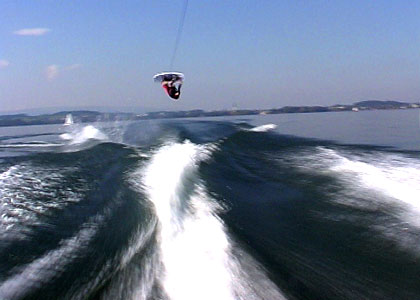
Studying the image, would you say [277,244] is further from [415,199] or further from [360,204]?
[415,199]

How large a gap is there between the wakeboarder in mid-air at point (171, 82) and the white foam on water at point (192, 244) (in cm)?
700

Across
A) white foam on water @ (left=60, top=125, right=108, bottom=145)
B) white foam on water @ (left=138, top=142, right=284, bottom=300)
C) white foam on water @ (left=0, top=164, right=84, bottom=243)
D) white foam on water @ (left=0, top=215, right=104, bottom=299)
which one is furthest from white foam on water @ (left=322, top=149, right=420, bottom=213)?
white foam on water @ (left=60, top=125, right=108, bottom=145)

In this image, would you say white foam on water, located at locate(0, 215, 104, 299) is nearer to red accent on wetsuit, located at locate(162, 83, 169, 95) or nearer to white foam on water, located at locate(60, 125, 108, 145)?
red accent on wetsuit, located at locate(162, 83, 169, 95)

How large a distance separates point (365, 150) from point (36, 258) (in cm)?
1065

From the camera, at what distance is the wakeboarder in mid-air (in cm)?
1508

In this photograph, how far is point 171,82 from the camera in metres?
15.2

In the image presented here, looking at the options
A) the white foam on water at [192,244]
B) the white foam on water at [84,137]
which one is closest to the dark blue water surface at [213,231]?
the white foam on water at [192,244]

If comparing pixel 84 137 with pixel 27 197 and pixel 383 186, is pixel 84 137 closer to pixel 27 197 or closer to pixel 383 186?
pixel 27 197

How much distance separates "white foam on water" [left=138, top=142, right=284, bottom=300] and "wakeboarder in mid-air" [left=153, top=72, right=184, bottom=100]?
23.0 feet

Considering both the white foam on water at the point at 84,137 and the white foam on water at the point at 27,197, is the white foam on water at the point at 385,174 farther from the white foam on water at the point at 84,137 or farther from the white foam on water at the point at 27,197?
the white foam on water at the point at 84,137

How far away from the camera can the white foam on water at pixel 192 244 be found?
3674 millimetres

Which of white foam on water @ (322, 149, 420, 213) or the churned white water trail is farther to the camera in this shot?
white foam on water @ (322, 149, 420, 213)

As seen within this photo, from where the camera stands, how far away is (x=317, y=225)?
5547mm

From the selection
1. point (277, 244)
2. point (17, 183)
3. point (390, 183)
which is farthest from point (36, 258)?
point (390, 183)
